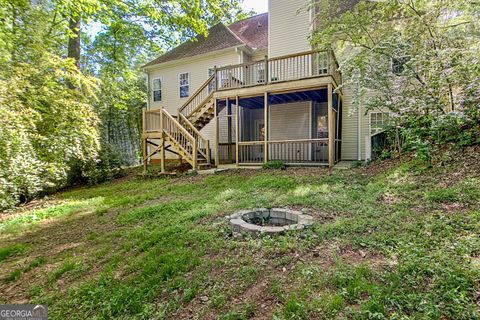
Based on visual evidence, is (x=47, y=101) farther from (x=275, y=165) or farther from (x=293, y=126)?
(x=293, y=126)

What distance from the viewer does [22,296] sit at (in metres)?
3.03

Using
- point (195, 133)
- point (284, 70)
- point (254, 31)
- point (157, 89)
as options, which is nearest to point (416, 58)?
point (284, 70)

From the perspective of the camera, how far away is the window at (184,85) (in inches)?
591

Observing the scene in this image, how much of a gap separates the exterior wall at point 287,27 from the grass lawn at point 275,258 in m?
8.15

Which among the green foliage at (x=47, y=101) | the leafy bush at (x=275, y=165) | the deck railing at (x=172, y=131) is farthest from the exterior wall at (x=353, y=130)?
the green foliage at (x=47, y=101)

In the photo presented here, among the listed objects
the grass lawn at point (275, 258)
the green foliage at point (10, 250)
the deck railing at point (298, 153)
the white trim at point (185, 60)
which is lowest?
the green foliage at point (10, 250)

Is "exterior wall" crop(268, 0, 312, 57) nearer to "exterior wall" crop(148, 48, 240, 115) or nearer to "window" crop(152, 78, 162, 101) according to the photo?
"exterior wall" crop(148, 48, 240, 115)

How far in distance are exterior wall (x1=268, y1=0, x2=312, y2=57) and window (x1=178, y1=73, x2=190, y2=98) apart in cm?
538

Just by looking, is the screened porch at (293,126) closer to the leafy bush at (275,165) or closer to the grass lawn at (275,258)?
the leafy bush at (275,165)

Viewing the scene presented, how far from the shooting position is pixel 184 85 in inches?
595

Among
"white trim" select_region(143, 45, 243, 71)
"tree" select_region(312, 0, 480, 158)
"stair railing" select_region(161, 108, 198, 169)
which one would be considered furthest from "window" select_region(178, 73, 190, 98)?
"tree" select_region(312, 0, 480, 158)

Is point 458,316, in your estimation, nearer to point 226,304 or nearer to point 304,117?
point 226,304

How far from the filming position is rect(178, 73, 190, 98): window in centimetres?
1502

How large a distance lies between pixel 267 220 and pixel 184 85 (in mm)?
12491
